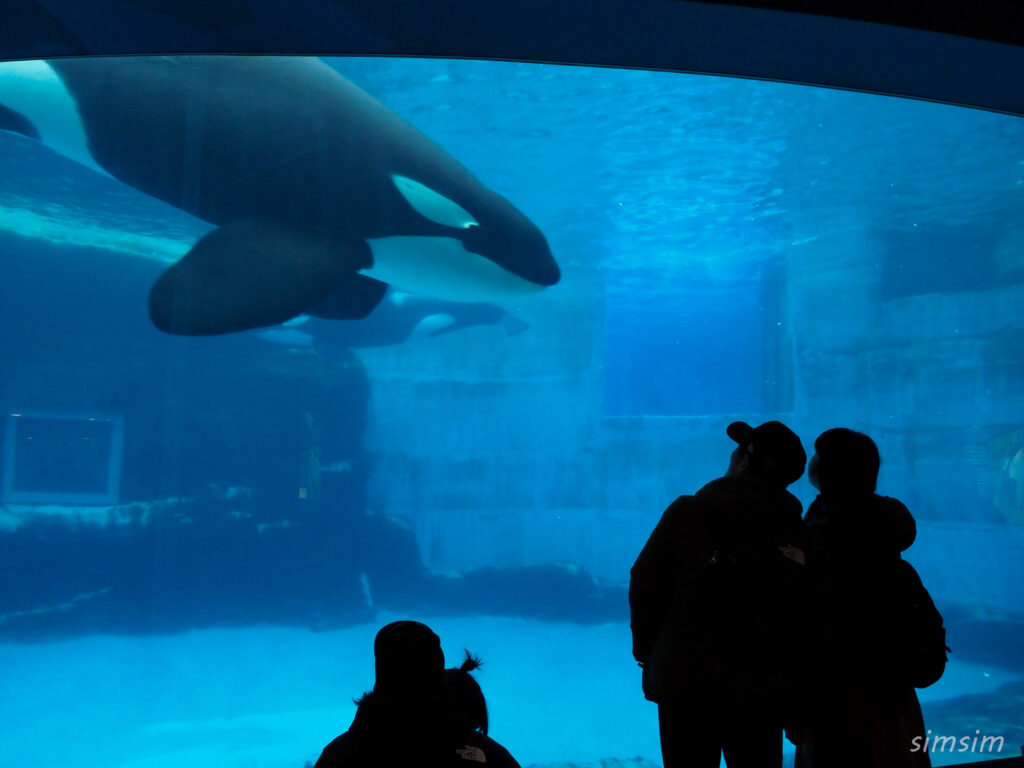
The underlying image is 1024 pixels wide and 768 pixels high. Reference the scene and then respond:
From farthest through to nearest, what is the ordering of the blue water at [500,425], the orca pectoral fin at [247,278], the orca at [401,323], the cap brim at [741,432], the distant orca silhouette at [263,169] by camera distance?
the orca at [401,323]
the blue water at [500,425]
the distant orca silhouette at [263,169]
the orca pectoral fin at [247,278]
the cap brim at [741,432]

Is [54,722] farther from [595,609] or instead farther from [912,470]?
[912,470]

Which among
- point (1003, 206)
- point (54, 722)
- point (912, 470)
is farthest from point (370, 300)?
point (912, 470)

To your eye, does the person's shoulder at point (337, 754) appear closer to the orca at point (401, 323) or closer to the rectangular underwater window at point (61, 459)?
the rectangular underwater window at point (61, 459)

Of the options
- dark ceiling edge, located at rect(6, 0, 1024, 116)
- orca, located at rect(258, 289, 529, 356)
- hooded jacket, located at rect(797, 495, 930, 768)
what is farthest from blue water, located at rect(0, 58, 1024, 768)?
dark ceiling edge, located at rect(6, 0, 1024, 116)

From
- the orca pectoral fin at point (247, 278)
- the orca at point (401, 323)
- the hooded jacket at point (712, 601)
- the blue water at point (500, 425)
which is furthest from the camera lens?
the orca at point (401, 323)

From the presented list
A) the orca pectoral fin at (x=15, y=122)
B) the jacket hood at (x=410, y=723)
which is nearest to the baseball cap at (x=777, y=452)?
the jacket hood at (x=410, y=723)

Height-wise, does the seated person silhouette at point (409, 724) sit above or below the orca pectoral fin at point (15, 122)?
below

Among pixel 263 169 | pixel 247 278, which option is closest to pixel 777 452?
pixel 247 278

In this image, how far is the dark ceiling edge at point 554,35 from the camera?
3.18 m

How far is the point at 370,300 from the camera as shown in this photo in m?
7.97

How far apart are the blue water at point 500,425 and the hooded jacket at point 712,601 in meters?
8.05

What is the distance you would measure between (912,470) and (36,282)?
27.3 m

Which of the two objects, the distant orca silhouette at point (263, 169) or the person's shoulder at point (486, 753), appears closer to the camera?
the person's shoulder at point (486, 753)

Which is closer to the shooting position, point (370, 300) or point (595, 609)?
A: point (370, 300)
